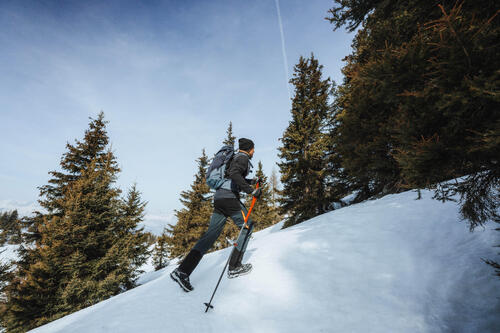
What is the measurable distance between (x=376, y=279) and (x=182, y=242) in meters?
22.1

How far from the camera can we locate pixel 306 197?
484 inches

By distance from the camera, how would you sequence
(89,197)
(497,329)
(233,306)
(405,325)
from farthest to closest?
(89,197)
(233,306)
(405,325)
(497,329)

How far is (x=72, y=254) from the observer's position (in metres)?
9.38

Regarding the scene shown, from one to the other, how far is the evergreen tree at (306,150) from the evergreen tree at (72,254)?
11.1m

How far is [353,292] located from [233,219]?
2.14 metres

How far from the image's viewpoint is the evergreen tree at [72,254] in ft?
26.8

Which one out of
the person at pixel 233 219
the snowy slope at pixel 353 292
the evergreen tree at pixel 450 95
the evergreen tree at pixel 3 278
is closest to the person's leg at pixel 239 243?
the person at pixel 233 219

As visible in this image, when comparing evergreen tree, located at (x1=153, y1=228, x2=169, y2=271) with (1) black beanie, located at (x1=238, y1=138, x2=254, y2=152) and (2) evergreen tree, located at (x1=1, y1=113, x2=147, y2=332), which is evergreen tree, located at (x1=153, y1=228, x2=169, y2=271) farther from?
(1) black beanie, located at (x1=238, y1=138, x2=254, y2=152)

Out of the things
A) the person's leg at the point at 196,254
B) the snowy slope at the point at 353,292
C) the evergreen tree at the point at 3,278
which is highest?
the person's leg at the point at 196,254

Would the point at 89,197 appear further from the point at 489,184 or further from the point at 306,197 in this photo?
the point at 489,184

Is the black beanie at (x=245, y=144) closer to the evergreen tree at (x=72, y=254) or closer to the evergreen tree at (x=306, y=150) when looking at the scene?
the evergreen tree at (x=306, y=150)

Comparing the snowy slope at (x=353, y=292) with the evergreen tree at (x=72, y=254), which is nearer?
the snowy slope at (x=353, y=292)

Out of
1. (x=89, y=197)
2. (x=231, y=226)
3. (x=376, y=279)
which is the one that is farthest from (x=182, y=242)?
(x=376, y=279)

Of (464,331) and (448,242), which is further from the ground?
(448,242)
